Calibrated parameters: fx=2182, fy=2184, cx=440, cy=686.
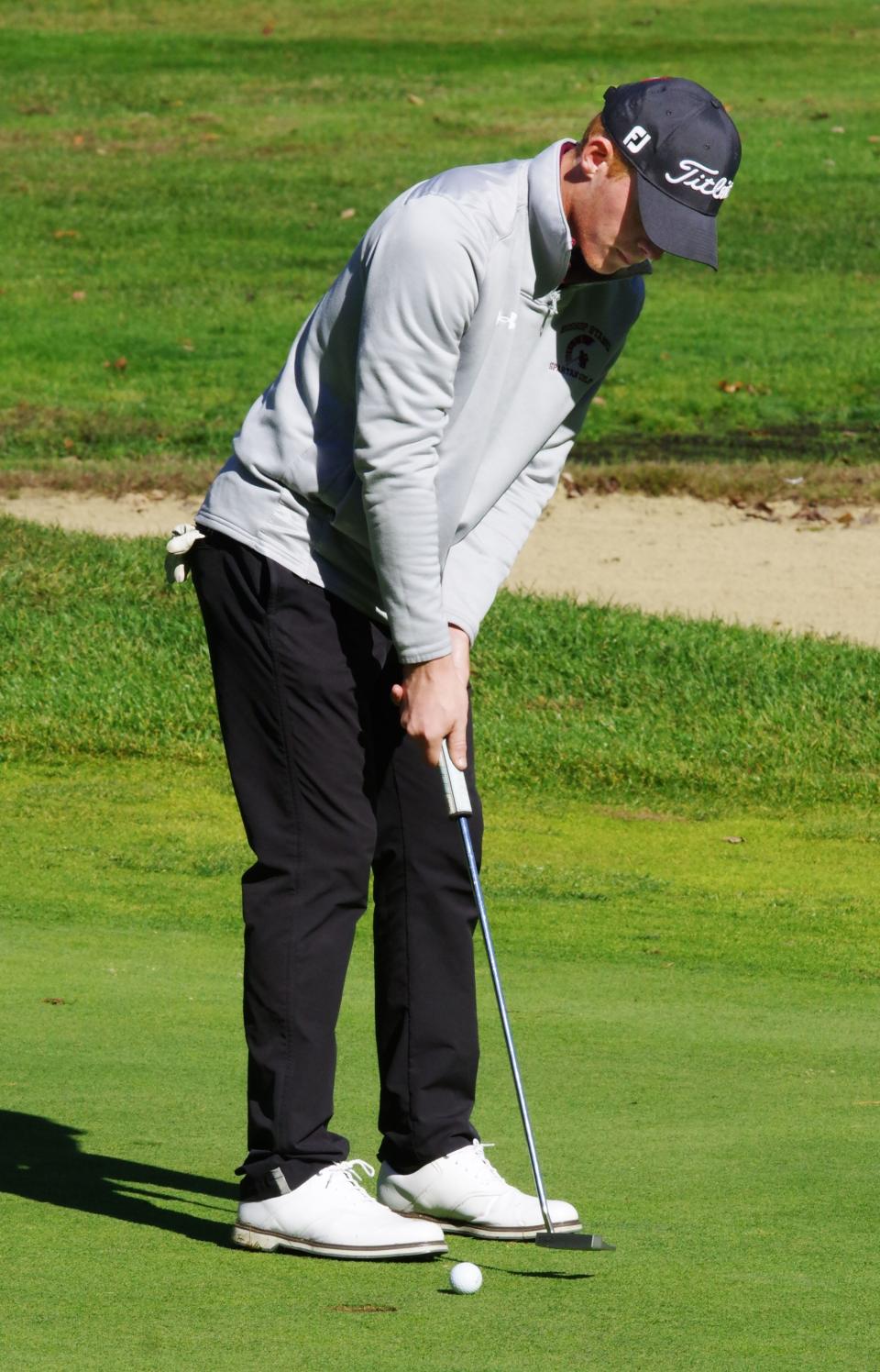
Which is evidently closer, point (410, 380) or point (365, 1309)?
point (365, 1309)

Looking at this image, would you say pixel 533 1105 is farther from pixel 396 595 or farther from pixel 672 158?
pixel 672 158

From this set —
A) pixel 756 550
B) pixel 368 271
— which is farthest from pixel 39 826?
pixel 756 550

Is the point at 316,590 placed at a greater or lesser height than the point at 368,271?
lesser

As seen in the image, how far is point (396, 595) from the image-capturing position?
3.30 meters

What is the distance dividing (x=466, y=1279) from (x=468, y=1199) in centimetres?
48

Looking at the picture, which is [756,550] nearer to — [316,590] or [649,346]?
[649,346]

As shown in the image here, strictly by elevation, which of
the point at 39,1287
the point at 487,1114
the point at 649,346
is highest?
the point at 39,1287

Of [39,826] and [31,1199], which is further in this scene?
[39,826]

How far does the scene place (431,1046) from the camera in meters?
3.59

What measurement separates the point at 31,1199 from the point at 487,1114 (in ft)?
3.65

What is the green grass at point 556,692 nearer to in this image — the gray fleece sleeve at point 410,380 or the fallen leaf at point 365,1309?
the gray fleece sleeve at point 410,380

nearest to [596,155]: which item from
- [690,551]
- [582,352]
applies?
[582,352]

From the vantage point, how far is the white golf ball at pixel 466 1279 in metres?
3.03

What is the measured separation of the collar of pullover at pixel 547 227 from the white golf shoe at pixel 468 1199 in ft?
4.59
